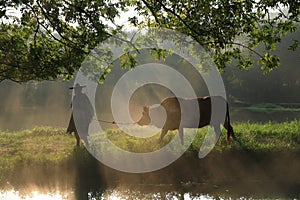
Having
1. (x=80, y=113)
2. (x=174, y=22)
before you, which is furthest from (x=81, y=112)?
(x=174, y=22)

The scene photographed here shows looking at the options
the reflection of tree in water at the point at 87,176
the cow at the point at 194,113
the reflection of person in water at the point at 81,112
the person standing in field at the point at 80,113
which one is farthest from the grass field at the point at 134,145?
the reflection of person in water at the point at 81,112

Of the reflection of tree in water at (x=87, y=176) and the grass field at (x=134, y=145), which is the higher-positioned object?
the grass field at (x=134, y=145)

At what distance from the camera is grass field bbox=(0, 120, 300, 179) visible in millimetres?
11842

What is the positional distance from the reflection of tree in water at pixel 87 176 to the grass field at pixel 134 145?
278 mm

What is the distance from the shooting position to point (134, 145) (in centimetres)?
1235

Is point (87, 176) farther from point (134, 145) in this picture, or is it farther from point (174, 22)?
point (174, 22)

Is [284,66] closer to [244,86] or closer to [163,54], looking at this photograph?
[244,86]

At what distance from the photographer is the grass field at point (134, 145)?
11.8 meters

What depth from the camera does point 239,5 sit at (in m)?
7.95

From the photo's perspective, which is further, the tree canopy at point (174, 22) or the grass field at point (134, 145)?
the grass field at point (134, 145)

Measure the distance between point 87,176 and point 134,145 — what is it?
222 centimetres

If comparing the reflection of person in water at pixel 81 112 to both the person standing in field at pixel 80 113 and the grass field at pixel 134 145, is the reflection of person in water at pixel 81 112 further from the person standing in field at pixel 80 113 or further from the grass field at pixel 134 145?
the grass field at pixel 134 145

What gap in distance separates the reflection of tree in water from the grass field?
0.28 meters

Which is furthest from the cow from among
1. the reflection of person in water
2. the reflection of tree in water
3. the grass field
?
the reflection of tree in water
